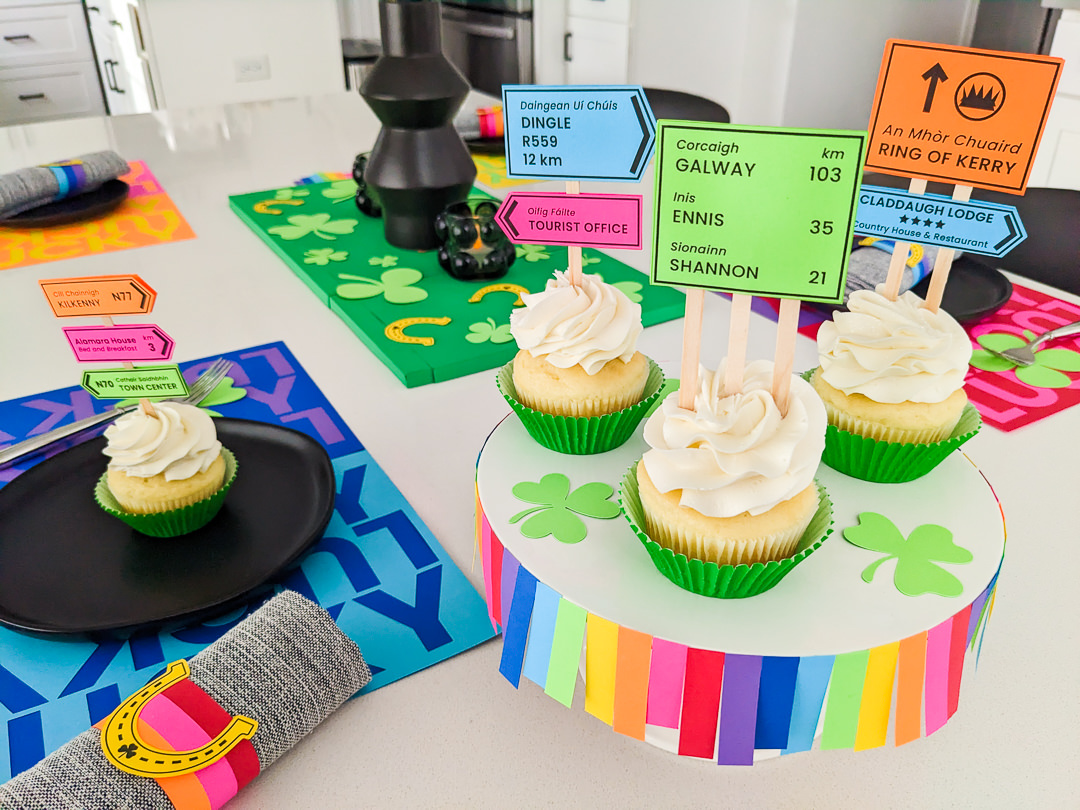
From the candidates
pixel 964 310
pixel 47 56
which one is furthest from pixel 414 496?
pixel 47 56

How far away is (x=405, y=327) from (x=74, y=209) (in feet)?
3.02

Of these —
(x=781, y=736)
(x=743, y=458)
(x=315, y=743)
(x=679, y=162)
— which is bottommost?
(x=315, y=743)

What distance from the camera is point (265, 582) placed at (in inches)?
29.3

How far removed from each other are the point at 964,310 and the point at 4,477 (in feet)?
4.29

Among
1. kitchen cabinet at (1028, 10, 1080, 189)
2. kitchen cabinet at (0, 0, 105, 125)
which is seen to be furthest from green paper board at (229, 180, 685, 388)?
kitchen cabinet at (0, 0, 105, 125)

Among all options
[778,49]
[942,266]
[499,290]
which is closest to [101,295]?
[499,290]

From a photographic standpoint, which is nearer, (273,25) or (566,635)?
(566,635)

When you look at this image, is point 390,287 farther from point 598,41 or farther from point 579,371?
point 598,41

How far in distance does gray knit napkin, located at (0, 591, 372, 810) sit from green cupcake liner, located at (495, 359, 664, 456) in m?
0.24

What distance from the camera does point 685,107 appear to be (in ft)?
7.47

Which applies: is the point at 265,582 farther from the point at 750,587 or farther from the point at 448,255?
the point at 448,255

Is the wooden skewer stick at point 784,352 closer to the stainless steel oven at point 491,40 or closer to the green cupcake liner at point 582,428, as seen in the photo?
the green cupcake liner at point 582,428

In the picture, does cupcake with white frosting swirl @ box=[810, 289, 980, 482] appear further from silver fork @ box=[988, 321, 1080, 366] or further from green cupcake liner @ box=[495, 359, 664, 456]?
silver fork @ box=[988, 321, 1080, 366]

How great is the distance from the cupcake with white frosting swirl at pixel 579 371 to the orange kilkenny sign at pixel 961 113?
25cm
